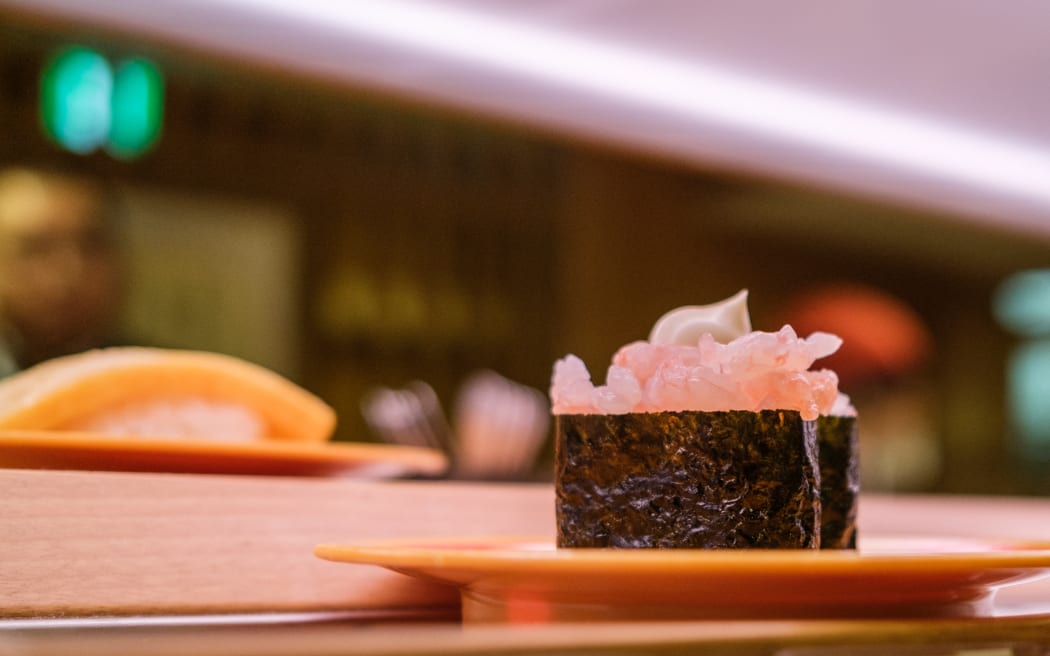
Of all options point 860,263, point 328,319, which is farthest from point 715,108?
point 860,263

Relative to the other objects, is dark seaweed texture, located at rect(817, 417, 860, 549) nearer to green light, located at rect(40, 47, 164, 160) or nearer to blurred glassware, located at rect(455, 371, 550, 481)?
blurred glassware, located at rect(455, 371, 550, 481)

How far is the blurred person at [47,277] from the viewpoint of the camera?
328 cm

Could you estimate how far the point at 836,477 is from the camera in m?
0.83

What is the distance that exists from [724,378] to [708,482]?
63 millimetres

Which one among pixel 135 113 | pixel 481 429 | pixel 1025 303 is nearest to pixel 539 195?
pixel 135 113

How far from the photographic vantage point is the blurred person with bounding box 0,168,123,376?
129 inches

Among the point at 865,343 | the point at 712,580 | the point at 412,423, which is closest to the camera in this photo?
the point at 712,580

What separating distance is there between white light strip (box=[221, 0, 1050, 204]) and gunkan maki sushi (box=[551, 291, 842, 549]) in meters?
1.33

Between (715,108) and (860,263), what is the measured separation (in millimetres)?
4438

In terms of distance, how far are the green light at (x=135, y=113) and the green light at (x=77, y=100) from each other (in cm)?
3

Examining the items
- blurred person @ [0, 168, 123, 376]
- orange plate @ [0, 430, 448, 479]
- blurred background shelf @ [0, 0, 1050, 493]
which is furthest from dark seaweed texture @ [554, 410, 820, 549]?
blurred person @ [0, 168, 123, 376]

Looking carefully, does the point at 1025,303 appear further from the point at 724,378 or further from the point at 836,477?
the point at 724,378

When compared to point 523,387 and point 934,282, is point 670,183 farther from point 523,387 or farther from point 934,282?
point 934,282

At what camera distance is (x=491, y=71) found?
2.07 metres
